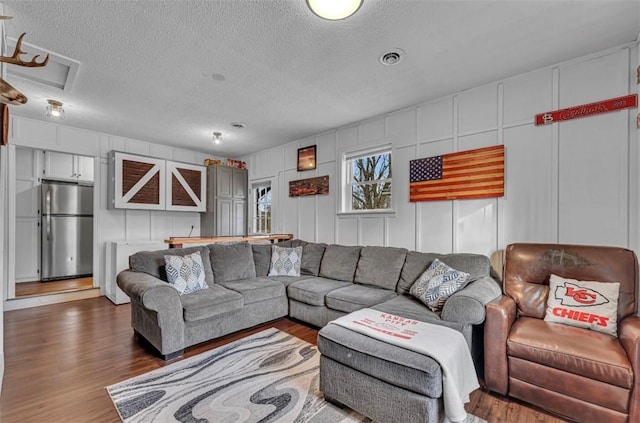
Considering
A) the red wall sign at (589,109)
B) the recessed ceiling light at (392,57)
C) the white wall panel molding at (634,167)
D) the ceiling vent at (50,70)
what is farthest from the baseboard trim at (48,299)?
the white wall panel molding at (634,167)

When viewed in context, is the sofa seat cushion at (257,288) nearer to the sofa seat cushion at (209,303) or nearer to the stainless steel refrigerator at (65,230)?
the sofa seat cushion at (209,303)

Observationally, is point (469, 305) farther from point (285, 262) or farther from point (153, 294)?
point (153, 294)

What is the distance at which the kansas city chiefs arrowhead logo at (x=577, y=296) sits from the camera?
6.77 ft

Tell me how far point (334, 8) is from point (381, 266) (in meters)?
2.60

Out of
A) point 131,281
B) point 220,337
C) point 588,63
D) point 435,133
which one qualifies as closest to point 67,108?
point 131,281

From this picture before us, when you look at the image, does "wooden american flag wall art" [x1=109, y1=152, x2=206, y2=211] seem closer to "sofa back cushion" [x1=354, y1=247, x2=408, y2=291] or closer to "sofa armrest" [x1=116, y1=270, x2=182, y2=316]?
"sofa armrest" [x1=116, y1=270, x2=182, y2=316]

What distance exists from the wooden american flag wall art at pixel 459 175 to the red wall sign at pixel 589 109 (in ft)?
1.43

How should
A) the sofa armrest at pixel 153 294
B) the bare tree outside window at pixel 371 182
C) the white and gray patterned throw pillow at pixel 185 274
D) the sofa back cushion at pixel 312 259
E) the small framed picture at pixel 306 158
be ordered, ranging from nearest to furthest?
1. the sofa armrest at pixel 153 294
2. the white and gray patterned throw pillow at pixel 185 274
3. the bare tree outside window at pixel 371 182
4. the sofa back cushion at pixel 312 259
5. the small framed picture at pixel 306 158

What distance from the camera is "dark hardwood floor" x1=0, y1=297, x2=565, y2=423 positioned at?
1.87 m

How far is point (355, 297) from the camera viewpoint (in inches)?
116

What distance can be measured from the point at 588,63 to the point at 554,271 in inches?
73.3

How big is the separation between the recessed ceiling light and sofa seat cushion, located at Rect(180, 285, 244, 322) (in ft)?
9.12

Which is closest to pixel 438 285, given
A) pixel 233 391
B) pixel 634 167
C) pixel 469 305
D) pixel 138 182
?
pixel 469 305

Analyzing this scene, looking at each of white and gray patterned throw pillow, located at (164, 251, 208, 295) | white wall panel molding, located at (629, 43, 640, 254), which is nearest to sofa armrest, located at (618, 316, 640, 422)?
white wall panel molding, located at (629, 43, 640, 254)
